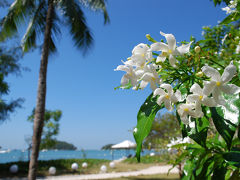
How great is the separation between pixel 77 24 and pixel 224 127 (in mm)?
7815

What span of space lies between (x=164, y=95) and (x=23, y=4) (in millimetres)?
7704

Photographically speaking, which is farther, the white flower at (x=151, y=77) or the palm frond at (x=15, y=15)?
the palm frond at (x=15, y=15)

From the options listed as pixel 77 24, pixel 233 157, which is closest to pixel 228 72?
pixel 233 157

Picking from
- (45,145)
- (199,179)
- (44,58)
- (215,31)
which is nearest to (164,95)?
(199,179)

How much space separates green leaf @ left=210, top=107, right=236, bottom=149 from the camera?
52 cm

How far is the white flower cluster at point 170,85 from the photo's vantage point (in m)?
0.53

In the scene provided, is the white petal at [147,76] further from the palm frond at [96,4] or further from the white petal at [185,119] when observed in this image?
the palm frond at [96,4]

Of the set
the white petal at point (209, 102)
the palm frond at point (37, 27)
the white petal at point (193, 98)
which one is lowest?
the white petal at point (209, 102)

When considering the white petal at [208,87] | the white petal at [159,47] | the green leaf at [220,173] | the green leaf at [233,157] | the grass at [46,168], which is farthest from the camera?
the grass at [46,168]

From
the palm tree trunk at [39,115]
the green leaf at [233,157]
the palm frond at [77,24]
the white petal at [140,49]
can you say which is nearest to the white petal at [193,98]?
the white petal at [140,49]

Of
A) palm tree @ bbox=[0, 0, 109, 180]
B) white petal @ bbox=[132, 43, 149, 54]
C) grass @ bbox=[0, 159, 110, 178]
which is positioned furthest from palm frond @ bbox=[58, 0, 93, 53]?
white petal @ bbox=[132, 43, 149, 54]

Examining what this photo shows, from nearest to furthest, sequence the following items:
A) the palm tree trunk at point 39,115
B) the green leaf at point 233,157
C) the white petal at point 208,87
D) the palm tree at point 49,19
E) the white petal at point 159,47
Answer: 1. the white petal at point 208,87
2. the white petal at point 159,47
3. the green leaf at point 233,157
4. the palm tree trunk at point 39,115
5. the palm tree at point 49,19

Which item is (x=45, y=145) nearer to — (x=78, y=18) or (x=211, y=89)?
(x=78, y=18)

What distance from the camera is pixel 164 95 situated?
0.61 meters
